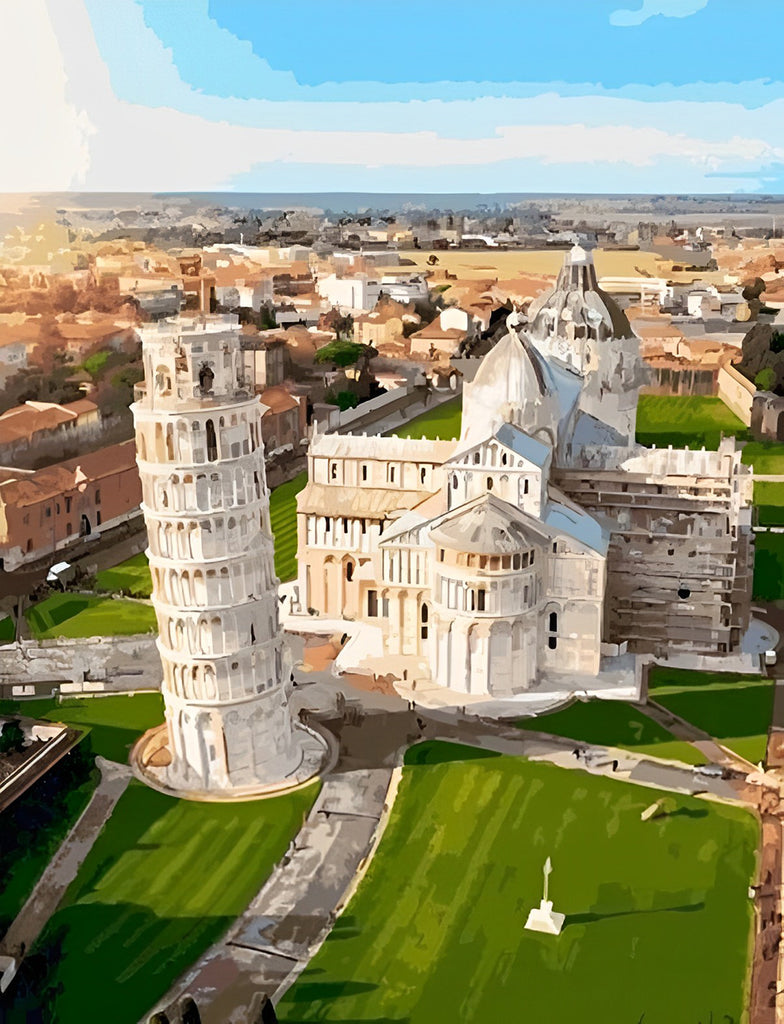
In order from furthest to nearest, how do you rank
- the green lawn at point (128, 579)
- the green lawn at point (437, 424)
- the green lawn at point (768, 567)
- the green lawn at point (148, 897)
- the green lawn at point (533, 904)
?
1. the green lawn at point (437, 424)
2. the green lawn at point (128, 579)
3. the green lawn at point (768, 567)
4. the green lawn at point (148, 897)
5. the green lawn at point (533, 904)

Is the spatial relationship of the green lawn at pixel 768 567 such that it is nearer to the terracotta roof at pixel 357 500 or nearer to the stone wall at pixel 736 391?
the terracotta roof at pixel 357 500

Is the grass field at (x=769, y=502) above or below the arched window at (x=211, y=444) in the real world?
below

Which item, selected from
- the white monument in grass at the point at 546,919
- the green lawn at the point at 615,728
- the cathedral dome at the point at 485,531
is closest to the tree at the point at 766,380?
the cathedral dome at the point at 485,531

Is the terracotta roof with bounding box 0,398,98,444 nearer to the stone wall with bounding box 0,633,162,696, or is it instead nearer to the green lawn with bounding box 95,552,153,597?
the green lawn with bounding box 95,552,153,597

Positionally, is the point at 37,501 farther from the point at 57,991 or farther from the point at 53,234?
the point at 57,991

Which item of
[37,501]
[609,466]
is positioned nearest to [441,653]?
[609,466]

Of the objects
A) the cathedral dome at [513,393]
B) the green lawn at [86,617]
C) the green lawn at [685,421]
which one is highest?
the cathedral dome at [513,393]
